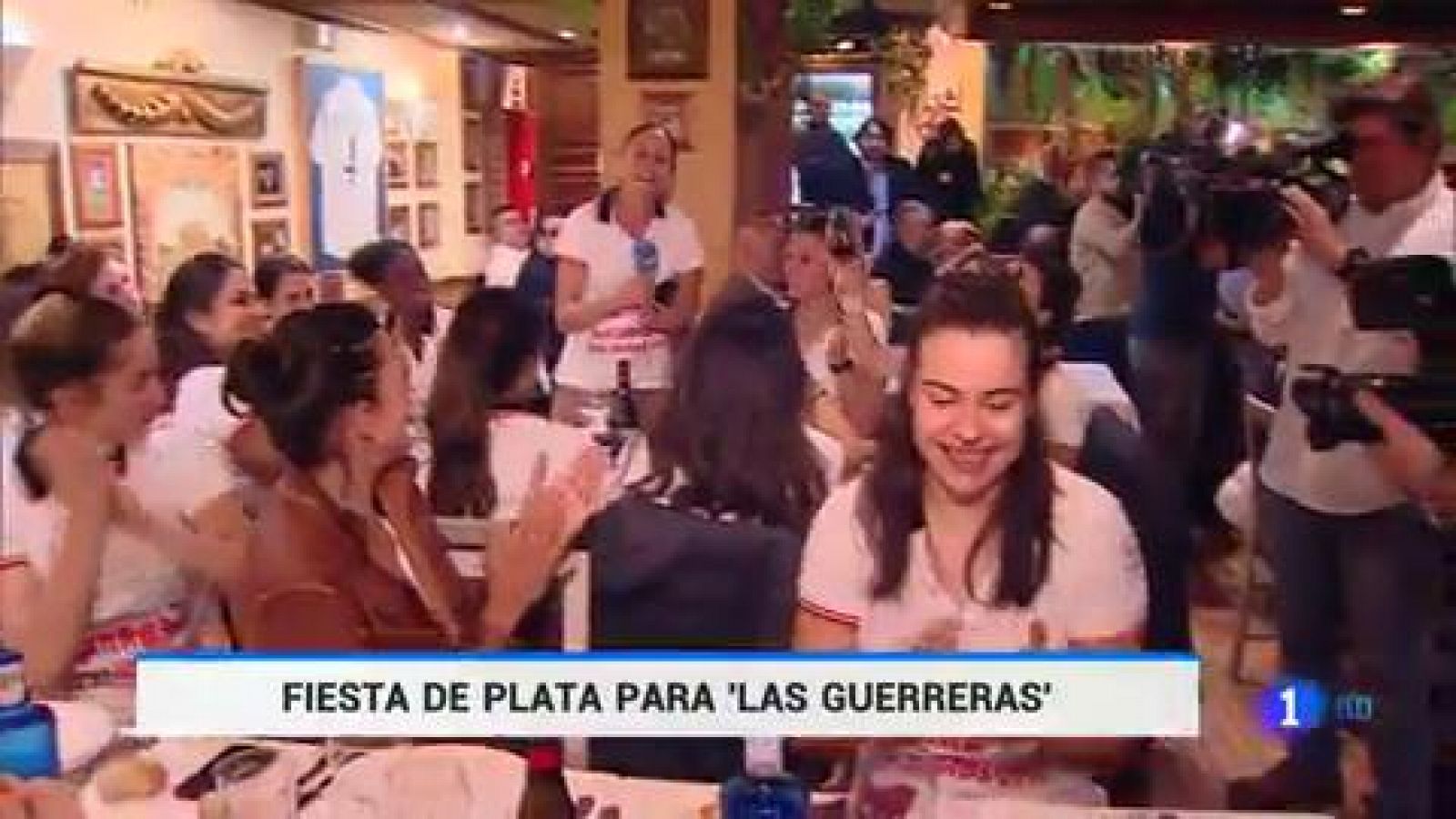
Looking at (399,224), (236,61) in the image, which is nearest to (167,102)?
(236,61)

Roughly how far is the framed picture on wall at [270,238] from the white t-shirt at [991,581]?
0.36 m

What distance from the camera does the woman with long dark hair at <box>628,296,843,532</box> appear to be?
976 mm

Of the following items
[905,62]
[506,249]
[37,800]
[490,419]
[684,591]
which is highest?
[905,62]

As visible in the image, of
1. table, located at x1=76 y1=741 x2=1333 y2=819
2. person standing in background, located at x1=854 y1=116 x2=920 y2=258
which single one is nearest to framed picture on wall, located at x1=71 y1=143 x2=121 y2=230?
table, located at x1=76 y1=741 x2=1333 y2=819

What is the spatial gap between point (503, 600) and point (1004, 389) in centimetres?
33

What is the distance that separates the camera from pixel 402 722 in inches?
38.7

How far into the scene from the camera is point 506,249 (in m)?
0.98

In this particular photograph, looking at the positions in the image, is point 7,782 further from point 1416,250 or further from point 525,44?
point 1416,250

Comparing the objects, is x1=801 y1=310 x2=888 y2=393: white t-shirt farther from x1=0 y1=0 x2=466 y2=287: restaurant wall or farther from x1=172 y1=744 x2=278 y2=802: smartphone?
x1=172 y1=744 x2=278 y2=802: smartphone

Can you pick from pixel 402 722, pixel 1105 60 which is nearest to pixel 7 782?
pixel 402 722

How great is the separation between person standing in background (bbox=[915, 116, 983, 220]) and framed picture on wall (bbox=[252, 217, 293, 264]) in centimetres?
38

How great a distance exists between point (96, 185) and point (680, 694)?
0.46 metres

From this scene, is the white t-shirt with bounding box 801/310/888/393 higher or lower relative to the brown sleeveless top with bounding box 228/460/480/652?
higher

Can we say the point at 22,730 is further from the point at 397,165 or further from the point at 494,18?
the point at 494,18
